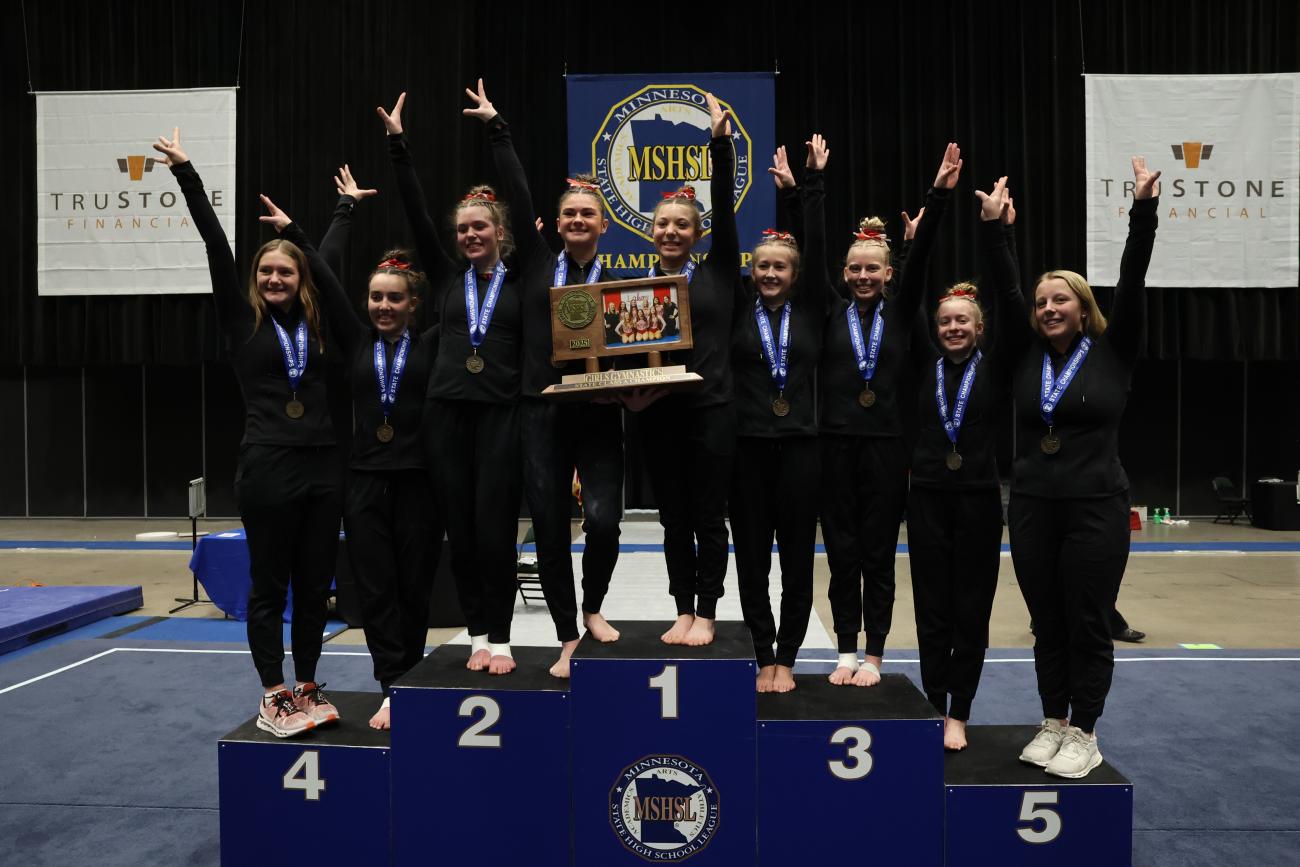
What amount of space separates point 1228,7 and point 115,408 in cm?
1467

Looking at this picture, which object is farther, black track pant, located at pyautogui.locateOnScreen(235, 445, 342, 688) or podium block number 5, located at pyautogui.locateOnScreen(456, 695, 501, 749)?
black track pant, located at pyautogui.locateOnScreen(235, 445, 342, 688)

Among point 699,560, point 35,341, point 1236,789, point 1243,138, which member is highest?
point 1243,138

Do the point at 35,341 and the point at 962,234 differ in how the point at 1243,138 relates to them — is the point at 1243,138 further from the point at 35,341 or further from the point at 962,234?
the point at 35,341

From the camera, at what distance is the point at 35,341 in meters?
11.8

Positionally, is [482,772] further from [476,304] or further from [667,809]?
[476,304]

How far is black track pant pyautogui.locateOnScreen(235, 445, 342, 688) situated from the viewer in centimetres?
316

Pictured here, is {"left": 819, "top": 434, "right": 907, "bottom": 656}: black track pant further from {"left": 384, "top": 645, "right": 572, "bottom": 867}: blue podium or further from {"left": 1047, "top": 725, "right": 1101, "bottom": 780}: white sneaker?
{"left": 384, "top": 645, "right": 572, "bottom": 867}: blue podium

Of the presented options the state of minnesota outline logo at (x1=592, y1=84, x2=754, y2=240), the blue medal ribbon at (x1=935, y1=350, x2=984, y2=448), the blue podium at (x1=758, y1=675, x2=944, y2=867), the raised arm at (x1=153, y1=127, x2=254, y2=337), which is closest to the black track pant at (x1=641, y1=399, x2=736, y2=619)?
the blue podium at (x1=758, y1=675, x2=944, y2=867)

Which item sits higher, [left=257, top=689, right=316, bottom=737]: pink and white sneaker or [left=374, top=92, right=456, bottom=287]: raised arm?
[left=374, top=92, right=456, bottom=287]: raised arm

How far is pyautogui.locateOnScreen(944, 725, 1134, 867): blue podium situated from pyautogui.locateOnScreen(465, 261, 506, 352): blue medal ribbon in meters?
2.04

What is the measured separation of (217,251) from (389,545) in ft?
3.81

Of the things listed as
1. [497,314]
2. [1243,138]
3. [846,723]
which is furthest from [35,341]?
[1243,138]

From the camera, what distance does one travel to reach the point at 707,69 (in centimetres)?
1130

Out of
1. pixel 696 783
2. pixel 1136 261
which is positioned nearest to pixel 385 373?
pixel 696 783
